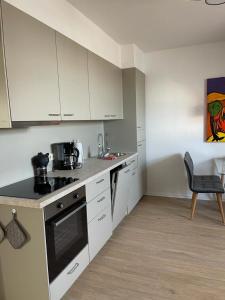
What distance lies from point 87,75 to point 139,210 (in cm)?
207

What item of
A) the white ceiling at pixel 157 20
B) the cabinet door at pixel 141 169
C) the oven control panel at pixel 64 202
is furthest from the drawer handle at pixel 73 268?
the white ceiling at pixel 157 20

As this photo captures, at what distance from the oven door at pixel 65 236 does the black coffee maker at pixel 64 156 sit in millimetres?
617

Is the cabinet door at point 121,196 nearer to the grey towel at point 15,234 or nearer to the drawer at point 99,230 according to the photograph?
the drawer at point 99,230

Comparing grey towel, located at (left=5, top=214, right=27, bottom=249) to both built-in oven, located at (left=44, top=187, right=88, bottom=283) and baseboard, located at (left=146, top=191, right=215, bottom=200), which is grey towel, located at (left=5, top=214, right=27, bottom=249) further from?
baseboard, located at (left=146, top=191, right=215, bottom=200)

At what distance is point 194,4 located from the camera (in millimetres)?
2242

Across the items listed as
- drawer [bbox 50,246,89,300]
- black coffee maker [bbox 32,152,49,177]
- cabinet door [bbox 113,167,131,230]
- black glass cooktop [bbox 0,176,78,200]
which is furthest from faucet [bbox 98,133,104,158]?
drawer [bbox 50,246,89,300]

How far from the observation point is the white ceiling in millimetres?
2223

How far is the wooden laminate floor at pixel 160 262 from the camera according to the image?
1.79 metres

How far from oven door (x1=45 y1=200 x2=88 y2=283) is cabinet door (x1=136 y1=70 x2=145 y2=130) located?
6.42ft

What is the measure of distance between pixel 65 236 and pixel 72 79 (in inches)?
54.7

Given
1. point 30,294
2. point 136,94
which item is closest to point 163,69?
point 136,94

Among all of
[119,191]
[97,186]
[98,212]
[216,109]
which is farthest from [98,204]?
[216,109]

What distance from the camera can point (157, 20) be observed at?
8.46ft

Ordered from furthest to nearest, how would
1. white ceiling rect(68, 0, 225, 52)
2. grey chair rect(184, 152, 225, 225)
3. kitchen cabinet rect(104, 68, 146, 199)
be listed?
kitchen cabinet rect(104, 68, 146, 199)
grey chair rect(184, 152, 225, 225)
white ceiling rect(68, 0, 225, 52)
